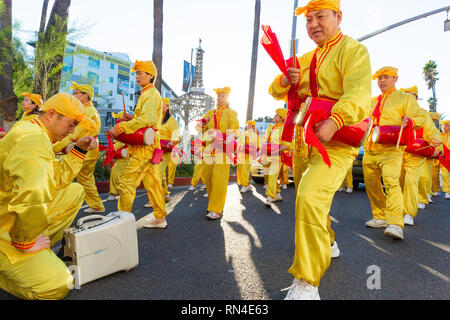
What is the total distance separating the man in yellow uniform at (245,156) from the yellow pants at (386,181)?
182 inches

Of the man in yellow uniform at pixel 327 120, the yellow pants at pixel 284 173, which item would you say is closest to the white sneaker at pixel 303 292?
the man in yellow uniform at pixel 327 120

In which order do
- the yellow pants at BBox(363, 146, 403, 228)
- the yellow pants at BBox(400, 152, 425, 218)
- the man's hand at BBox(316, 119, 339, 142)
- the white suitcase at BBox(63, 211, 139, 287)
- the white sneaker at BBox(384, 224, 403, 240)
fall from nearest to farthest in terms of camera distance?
the man's hand at BBox(316, 119, 339, 142), the white suitcase at BBox(63, 211, 139, 287), the white sneaker at BBox(384, 224, 403, 240), the yellow pants at BBox(363, 146, 403, 228), the yellow pants at BBox(400, 152, 425, 218)

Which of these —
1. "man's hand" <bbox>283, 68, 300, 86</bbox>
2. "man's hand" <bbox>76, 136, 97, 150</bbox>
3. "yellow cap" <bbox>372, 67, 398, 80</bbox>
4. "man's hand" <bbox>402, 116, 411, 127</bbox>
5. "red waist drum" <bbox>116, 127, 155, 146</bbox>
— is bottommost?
"man's hand" <bbox>76, 136, 97, 150</bbox>

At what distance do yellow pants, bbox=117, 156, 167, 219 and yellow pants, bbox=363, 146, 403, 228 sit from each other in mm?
3024

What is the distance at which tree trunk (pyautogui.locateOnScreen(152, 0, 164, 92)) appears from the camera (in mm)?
10148

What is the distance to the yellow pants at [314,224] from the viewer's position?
6.46 ft

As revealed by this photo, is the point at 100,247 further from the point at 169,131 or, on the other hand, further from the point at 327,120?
the point at 169,131

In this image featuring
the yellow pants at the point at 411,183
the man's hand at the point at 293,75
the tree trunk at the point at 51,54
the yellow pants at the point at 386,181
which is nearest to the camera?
the man's hand at the point at 293,75

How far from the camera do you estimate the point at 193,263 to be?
110 inches

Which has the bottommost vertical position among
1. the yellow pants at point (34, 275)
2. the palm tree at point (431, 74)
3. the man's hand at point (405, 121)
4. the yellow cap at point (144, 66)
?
the yellow pants at point (34, 275)

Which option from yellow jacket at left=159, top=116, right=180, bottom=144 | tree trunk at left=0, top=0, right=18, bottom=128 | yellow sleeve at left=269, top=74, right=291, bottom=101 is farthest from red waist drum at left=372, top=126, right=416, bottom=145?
tree trunk at left=0, top=0, right=18, bottom=128

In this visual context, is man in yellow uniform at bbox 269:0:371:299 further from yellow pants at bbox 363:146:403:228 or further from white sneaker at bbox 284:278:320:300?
yellow pants at bbox 363:146:403:228

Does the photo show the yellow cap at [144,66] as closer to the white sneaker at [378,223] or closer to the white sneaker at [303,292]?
the white sneaker at [303,292]
